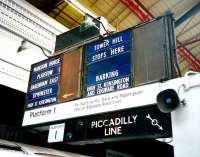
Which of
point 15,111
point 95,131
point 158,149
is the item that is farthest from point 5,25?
point 158,149

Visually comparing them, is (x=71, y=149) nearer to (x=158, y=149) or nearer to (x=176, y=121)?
(x=158, y=149)

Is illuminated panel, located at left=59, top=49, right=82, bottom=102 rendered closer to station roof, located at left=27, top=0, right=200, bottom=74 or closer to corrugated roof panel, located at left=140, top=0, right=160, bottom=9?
station roof, located at left=27, top=0, right=200, bottom=74

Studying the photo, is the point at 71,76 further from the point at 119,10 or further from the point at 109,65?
the point at 119,10

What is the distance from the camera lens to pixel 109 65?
421 centimetres

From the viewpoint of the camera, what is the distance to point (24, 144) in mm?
6543

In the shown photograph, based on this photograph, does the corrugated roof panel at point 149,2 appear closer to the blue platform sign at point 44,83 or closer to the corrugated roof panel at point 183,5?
the corrugated roof panel at point 183,5

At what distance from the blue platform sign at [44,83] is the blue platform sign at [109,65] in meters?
0.62

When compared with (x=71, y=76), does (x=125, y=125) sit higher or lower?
lower

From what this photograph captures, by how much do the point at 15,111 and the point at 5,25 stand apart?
1.95 m

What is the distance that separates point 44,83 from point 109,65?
1.26 metres

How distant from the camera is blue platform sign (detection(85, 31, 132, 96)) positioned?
13.1 ft

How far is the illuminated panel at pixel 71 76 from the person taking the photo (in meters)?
4.41

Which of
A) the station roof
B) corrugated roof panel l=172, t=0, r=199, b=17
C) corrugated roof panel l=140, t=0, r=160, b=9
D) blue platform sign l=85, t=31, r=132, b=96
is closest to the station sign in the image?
blue platform sign l=85, t=31, r=132, b=96

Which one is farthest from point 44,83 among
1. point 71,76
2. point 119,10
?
point 119,10
